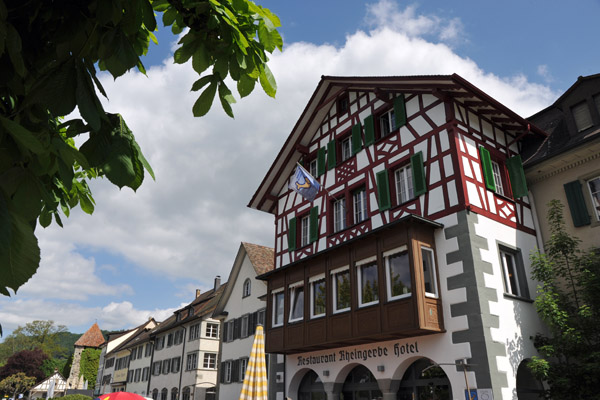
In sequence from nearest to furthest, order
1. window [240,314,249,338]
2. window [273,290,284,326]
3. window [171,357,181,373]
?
window [273,290,284,326], window [240,314,249,338], window [171,357,181,373]

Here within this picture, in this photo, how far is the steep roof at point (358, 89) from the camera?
14.3 metres

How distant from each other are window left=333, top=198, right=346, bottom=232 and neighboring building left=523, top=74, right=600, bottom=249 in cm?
615

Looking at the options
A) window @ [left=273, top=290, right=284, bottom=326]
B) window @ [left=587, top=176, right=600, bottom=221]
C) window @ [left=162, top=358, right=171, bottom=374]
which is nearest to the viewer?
window @ [left=587, top=176, right=600, bottom=221]

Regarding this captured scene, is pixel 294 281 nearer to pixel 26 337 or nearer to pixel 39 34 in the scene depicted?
pixel 39 34

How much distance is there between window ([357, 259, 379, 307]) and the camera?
45.5 ft

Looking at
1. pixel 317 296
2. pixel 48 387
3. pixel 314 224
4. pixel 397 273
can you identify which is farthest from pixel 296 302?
pixel 48 387

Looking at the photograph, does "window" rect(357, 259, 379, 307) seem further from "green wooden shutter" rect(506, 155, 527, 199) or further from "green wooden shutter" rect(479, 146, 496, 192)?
"green wooden shutter" rect(506, 155, 527, 199)

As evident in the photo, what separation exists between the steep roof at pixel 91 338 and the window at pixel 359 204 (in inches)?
2405

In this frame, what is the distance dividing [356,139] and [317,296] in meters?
5.80

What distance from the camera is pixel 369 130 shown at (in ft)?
55.7

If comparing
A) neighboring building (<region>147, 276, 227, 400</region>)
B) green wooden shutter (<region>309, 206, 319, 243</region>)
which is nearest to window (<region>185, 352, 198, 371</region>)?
neighboring building (<region>147, 276, 227, 400</region>)

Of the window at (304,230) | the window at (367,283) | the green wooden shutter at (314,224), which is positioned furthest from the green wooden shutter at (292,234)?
the window at (367,283)

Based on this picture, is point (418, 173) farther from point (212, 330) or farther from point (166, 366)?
point (166, 366)

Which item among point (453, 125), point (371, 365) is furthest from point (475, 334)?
point (453, 125)
